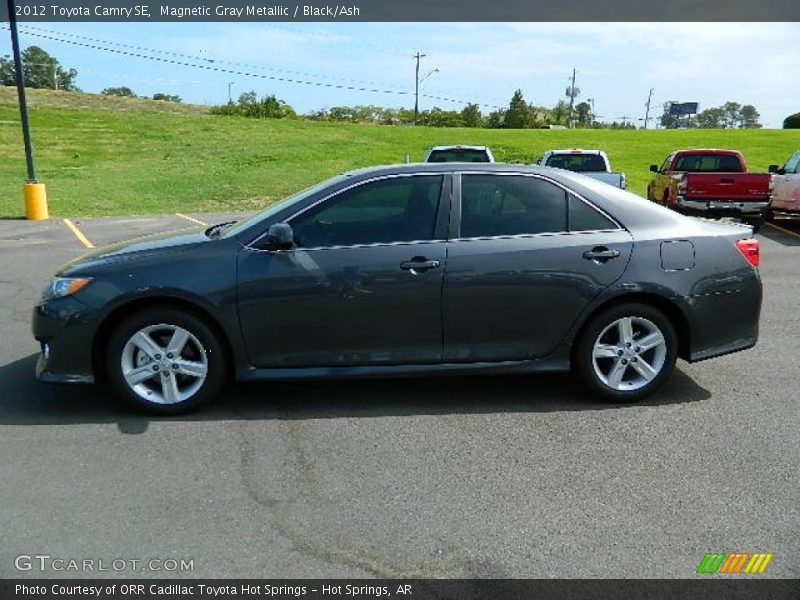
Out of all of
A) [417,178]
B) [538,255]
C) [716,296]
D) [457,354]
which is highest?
[417,178]

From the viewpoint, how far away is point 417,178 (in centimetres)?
429

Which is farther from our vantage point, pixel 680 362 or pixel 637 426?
pixel 680 362

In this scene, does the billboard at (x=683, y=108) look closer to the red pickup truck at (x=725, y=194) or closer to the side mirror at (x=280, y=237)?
the red pickup truck at (x=725, y=194)

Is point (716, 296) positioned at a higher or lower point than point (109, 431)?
higher

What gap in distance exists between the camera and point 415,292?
405 centimetres

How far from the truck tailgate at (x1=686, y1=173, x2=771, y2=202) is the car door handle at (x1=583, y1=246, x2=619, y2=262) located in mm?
9414

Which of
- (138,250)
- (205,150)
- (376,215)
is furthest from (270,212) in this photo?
(205,150)

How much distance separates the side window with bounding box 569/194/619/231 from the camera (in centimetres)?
427

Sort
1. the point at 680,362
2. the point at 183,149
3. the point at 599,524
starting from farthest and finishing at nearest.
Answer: the point at 183,149 < the point at 680,362 < the point at 599,524

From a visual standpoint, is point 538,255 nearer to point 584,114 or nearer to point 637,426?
point 637,426

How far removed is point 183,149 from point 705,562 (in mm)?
35870

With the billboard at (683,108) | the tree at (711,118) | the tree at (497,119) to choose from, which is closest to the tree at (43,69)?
the tree at (497,119)

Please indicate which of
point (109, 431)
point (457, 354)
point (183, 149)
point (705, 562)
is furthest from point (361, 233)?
point (183, 149)

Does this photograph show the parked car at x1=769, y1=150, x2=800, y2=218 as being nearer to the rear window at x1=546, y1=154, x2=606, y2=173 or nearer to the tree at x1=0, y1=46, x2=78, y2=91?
the rear window at x1=546, y1=154, x2=606, y2=173
